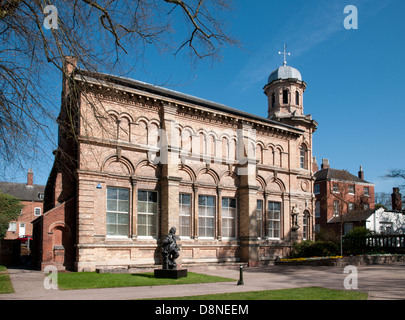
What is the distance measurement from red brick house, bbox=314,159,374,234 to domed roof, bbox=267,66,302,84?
624 inches

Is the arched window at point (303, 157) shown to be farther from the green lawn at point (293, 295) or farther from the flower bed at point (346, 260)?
the green lawn at point (293, 295)

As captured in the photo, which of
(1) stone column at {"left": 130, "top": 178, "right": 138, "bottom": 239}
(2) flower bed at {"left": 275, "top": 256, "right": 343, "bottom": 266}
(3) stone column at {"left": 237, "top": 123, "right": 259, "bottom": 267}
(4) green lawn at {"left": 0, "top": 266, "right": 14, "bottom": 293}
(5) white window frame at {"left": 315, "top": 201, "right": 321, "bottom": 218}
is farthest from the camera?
(5) white window frame at {"left": 315, "top": 201, "right": 321, "bottom": 218}

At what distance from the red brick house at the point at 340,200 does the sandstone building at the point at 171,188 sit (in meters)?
16.9

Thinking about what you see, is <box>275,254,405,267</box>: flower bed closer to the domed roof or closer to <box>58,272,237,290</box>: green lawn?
<box>58,272,237,290</box>: green lawn

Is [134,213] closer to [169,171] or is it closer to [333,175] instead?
[169,171]

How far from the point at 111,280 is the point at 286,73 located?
2434cm

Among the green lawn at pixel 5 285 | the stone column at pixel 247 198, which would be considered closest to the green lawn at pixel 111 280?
the green lawn at pixel 5 285

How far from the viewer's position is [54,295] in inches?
489

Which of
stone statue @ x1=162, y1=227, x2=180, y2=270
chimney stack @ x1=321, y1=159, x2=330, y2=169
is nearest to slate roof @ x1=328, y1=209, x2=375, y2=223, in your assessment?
chimney stack @ x1=321, y1=159, x2=330, y2=169

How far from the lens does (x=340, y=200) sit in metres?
45.6

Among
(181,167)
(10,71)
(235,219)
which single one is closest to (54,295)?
(10,71)

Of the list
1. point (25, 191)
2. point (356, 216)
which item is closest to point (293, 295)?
point (356, 216)

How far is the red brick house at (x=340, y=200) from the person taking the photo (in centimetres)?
4638

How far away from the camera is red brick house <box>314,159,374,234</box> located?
46375mm
